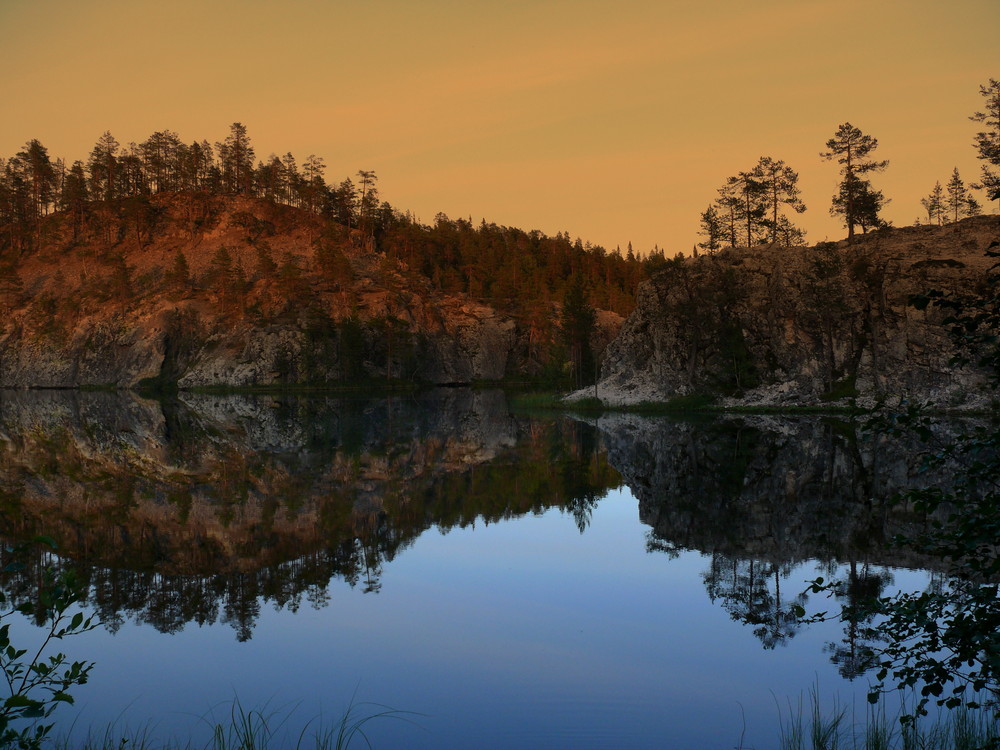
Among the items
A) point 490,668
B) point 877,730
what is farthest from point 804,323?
point 877,730

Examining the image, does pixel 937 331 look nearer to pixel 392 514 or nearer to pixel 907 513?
pixel 907 513

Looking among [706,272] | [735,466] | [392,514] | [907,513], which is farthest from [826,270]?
[392,514]

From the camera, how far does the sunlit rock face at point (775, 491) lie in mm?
19234

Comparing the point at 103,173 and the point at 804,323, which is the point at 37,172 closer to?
the point at 103,173

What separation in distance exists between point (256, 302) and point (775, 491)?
131 metres

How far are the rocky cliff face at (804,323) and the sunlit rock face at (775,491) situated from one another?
91.2 feet

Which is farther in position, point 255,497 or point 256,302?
point 256,302

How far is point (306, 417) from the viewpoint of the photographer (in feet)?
222

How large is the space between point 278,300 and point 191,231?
141 ft

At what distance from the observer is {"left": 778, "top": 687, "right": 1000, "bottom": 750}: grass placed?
8586mm

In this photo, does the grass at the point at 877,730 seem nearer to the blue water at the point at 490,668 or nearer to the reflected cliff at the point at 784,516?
the blue water at the point at 490,668

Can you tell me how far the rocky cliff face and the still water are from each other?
3708 centimetres

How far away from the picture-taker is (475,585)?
693 inches

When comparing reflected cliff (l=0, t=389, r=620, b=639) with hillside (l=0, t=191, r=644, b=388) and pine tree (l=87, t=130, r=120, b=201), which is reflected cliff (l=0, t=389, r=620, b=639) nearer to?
hillside (l=0, t=191, r=644, b=388)
